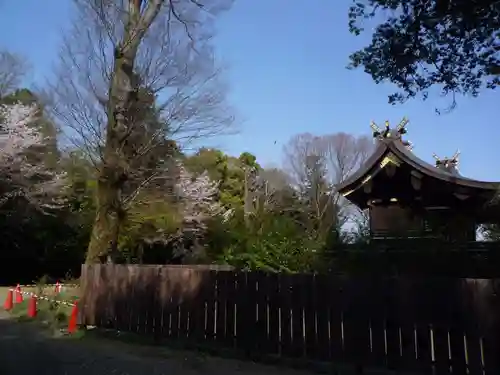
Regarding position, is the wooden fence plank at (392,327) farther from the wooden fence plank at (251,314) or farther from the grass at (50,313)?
the grass at (50,313)

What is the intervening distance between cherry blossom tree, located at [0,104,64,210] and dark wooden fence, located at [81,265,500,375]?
60.3ft

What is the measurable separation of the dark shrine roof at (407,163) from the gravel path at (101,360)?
23.1 feet

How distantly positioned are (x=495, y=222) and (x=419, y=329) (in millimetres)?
7438

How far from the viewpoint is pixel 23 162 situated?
28.1 metres

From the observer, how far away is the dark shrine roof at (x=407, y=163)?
13.3 metres

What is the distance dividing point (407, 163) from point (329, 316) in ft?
21.2

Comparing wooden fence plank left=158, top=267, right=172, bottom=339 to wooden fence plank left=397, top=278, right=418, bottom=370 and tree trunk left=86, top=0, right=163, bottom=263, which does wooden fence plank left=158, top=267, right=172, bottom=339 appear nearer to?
tree trunk left=86, top=0, right=163, bottom=263

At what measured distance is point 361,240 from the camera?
12.6m

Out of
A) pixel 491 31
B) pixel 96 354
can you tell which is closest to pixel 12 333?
pixel 96 354

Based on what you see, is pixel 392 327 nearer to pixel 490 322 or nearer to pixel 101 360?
pixel 490 322

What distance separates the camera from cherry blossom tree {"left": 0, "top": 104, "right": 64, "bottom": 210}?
27.5 m

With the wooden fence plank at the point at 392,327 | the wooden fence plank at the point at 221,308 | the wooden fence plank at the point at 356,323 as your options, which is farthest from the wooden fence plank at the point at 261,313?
the wooden fence plank at the point at 392,327

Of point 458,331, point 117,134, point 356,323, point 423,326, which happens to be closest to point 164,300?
point 356,323

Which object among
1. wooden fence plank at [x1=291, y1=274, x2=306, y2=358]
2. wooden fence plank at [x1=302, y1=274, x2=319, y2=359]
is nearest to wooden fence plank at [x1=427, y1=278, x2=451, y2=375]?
wooden fence plank at [x1=302, y1=274, x2=319, y2=359]
